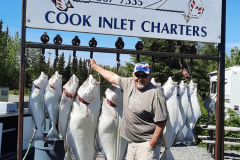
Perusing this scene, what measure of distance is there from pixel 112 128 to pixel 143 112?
0.65 m

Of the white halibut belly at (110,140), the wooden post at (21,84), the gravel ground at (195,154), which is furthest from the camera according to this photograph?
the gravel ground at (195,154)

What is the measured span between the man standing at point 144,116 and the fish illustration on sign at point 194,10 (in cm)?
108

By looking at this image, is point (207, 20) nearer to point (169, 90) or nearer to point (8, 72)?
point (169, 90)

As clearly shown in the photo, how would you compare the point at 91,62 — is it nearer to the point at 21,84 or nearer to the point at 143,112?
the point at 21,84

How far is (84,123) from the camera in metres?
3.14

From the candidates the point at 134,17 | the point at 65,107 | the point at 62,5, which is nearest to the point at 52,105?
the point at 65,107

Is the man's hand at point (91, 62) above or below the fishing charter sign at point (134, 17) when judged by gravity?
below

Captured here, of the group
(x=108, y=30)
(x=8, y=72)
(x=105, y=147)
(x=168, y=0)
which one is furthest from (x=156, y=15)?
(x=8, y=72)

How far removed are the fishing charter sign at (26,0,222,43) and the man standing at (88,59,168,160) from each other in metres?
0.76

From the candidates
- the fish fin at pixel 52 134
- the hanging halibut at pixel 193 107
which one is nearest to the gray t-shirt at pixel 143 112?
the fish fin at pixel 52 134

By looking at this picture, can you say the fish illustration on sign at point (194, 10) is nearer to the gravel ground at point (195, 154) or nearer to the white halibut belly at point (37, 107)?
the white halibut belly at point (37, 107)

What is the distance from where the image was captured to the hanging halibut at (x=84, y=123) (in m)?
3.12

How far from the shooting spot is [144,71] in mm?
2666

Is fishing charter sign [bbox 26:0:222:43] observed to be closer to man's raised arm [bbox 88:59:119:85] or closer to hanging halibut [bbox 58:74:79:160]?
man's raised arm [bbox 88:59:119:85]
